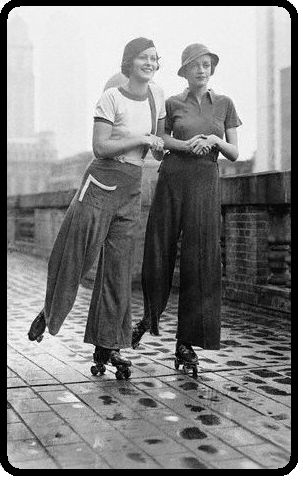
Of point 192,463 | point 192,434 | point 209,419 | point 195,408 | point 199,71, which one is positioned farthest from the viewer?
point 199,71

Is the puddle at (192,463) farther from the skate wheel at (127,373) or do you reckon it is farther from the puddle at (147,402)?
the skate wheel at (127,373)

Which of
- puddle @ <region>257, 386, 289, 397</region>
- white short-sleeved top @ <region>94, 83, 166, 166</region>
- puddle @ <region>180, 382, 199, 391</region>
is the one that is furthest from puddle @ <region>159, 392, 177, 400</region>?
white short-sleeved top @ <region>94, 83, 166, 166</region>

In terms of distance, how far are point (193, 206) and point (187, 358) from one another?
33.6 inches

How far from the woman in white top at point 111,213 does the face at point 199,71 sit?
0.19m

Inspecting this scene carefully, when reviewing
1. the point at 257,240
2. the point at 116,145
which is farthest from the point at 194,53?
the point at 257,240

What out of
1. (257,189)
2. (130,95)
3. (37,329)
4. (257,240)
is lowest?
(37,329)

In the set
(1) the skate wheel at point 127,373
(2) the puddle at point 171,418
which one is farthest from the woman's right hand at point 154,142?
(2) the puddle at point 171,418

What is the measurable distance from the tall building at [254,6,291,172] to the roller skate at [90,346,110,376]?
154 centimetres

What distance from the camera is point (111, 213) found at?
4.31 metres

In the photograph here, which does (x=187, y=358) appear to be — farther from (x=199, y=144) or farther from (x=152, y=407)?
(x=199, y=144)

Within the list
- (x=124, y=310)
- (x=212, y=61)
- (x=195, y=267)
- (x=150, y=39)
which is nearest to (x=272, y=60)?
(x=212, y=61)

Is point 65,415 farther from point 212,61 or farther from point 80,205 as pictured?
point 212,61

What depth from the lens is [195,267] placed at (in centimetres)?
447

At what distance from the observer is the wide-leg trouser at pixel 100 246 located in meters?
4.26
